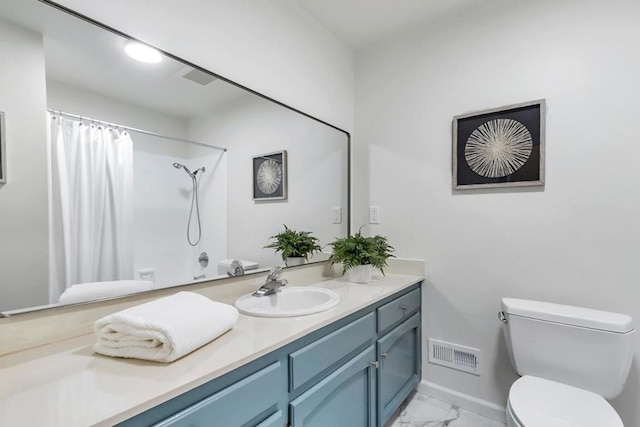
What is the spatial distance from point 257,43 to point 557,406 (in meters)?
2.07

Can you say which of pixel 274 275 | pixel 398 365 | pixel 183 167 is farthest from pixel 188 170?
pixel 398 365

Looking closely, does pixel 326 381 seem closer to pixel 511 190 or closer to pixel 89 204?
pixel 89 204

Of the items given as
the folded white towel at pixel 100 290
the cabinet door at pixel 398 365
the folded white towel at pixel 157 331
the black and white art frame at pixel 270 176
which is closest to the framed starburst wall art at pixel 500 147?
the cabinet door at pixel 398 365

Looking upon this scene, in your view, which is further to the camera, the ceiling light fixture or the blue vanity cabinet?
→ the ceiling light fixture

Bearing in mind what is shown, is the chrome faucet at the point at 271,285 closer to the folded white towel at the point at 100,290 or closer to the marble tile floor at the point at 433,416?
the folded white towel at the point at 100,290

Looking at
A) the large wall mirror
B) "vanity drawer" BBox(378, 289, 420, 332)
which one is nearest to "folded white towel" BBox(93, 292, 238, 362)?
the large wall mirror

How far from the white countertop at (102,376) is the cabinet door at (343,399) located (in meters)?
0.24

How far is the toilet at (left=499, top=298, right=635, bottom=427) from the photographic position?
44.8 inches

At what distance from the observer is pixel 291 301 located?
1.51 meters

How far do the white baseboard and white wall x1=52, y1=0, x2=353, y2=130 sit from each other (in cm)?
184

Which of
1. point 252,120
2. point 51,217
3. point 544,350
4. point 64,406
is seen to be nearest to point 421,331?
point 544,350

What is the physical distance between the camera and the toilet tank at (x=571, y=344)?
1.28 meters

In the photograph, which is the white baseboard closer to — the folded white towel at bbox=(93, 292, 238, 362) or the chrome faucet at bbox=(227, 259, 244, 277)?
the chrome faucet at bbox=(227, 259, 244, 277)

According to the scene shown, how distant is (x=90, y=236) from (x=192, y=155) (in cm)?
48
